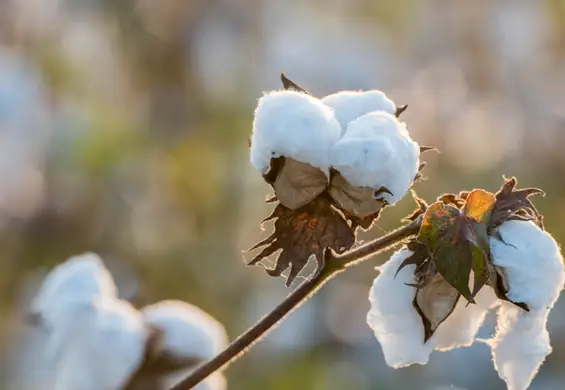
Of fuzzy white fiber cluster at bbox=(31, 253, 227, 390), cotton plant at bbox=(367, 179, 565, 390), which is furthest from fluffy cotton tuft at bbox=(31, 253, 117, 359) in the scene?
cotton plant at bbox=(367, 179, 565, 390)

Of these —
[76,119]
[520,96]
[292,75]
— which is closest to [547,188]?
[520,96]

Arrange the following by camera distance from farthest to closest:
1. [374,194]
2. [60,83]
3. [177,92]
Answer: [177,92], [60,83], [374,194]

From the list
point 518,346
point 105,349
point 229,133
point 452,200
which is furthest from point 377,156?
point 229,133

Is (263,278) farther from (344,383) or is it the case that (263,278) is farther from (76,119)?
(76,119)

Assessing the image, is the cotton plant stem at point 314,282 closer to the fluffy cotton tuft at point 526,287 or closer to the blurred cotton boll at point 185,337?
the fluffy cotton tuft at point 526,287

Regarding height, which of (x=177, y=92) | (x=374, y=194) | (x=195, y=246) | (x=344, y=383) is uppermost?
(x=374, y=194)
